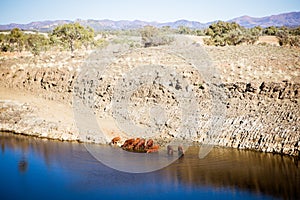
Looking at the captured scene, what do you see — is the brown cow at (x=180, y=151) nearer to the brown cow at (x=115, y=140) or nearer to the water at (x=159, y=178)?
the water at (x=159, y=178)

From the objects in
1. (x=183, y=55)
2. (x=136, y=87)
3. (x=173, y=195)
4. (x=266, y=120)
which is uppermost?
(x=183, y=55)

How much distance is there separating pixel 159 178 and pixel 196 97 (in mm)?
9076

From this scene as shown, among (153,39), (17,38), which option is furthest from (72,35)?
(17,38)

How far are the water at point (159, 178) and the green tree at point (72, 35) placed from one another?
32019mm

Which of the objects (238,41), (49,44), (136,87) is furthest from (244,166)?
(49,44)

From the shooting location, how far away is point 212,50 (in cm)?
3119

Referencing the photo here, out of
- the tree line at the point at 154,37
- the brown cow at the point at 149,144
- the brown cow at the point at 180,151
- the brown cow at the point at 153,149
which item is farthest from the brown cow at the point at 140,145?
the tree line at the point at 154,37

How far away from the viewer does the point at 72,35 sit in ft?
163

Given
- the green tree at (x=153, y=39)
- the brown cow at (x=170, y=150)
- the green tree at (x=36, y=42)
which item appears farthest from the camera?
the green tree at (x=36, y=42)

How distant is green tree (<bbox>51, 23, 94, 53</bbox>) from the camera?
163ft

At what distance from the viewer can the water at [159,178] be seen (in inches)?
564

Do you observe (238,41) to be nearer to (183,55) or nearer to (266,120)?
(183,55)

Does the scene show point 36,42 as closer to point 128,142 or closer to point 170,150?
point 128,142

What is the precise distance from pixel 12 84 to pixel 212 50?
16708 millimetres
